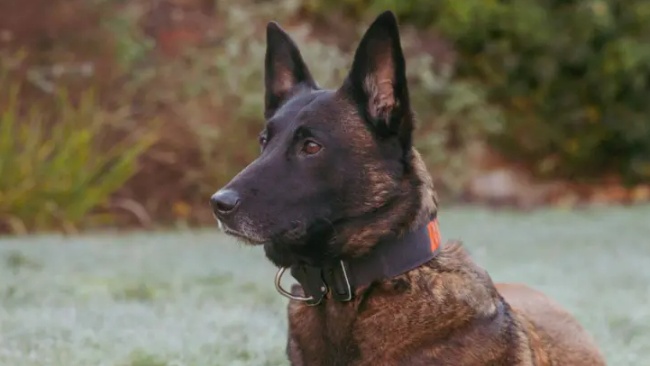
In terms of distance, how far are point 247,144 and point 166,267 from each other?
322 centimetres

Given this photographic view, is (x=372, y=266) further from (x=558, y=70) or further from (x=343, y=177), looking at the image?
(x=558, y=70)

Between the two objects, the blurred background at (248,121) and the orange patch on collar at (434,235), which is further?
the blurred background at (248,121)

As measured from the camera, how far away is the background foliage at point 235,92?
318 inches

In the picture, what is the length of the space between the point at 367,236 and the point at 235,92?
6592mm

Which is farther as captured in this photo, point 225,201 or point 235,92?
point 235,92

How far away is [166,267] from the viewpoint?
5.66 m

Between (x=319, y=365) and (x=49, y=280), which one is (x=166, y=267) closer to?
(x=49, y=280)

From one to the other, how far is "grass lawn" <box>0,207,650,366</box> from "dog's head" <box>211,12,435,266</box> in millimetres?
886

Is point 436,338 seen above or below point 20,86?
above

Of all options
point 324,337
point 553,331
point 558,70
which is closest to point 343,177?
point 324,337

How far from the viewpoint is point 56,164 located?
7.61 metres

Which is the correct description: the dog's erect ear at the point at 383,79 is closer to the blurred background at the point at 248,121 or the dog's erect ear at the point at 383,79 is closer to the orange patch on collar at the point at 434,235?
the orange patch on collar at the point at 434,235

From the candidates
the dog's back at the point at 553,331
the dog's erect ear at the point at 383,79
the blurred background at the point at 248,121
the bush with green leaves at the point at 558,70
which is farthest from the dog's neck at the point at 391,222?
the bush with green leaves at the point at 558,70

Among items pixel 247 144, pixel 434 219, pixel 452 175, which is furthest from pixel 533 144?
pixel 434 219
